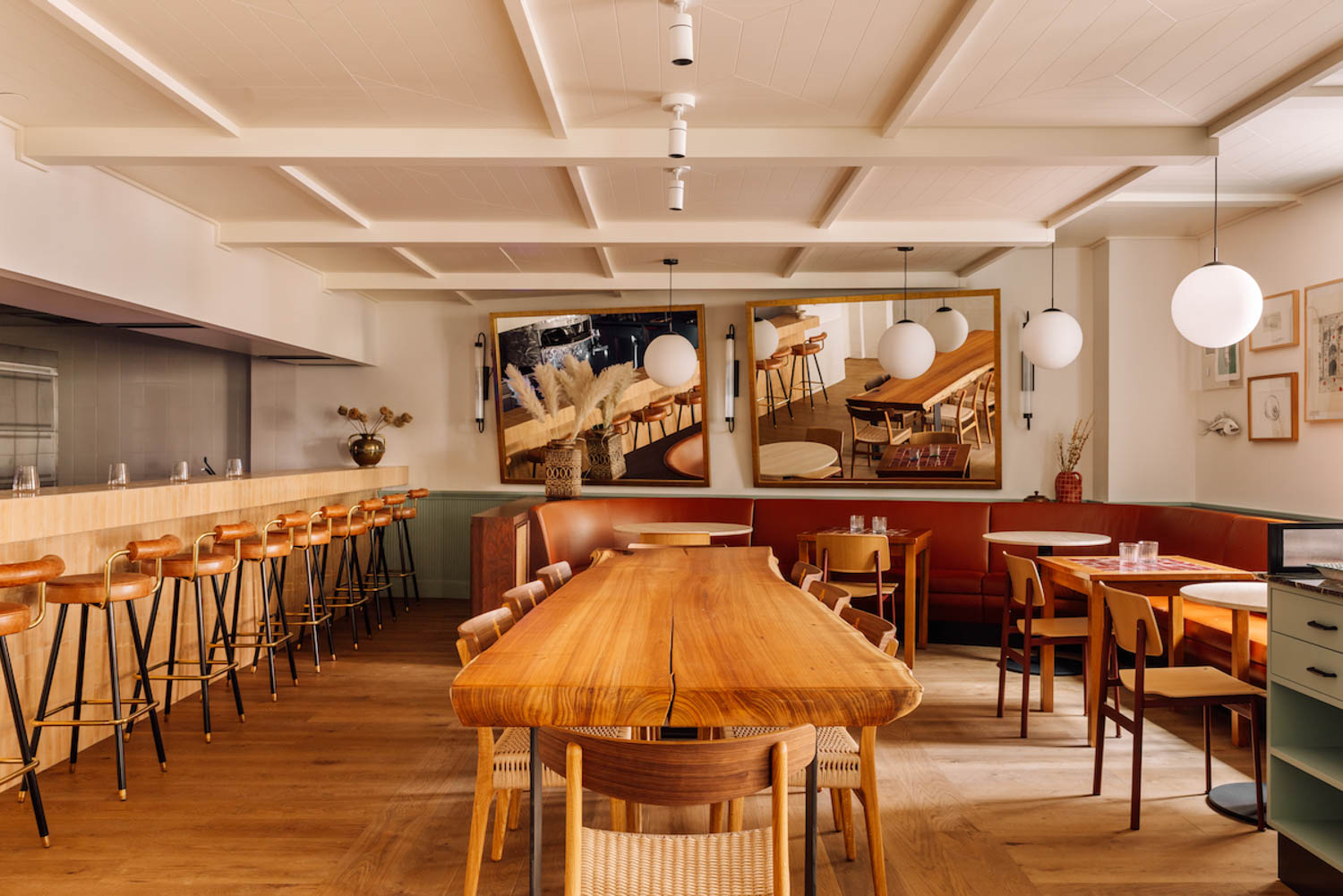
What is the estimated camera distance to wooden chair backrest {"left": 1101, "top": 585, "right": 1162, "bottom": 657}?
290cm

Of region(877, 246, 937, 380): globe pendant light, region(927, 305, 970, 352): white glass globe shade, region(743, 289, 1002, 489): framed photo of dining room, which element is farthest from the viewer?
region(743, 289, 1002, 489): framed photo of dining room

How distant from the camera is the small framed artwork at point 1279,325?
485cm

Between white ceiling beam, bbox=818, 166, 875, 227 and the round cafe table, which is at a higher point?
white ceiling beam, bbox=818, 166, 875, 227

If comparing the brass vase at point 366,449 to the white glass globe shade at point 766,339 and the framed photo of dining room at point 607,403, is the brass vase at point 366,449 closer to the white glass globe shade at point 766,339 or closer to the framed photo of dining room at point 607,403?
the framed photo of dining room at point 607,403

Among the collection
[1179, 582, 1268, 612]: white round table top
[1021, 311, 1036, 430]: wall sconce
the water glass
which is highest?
[1021, 311, 1036, 430]: wall sconce

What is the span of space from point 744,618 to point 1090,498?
5040mm

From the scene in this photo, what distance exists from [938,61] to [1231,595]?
2065 mm

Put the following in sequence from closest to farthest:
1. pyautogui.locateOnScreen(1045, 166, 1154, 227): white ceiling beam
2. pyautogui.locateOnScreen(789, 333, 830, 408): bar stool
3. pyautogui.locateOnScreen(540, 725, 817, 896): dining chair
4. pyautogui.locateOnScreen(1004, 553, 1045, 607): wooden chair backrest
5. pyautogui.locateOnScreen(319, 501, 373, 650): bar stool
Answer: pyautogui.locateOnScreen(540, 725, 817, 896): dining chair, pyautogui.locateOnScreen(1004, 553, 1045, 607): wooden chair backrest, pyautogui.locateOnScreen(1045, 166, 1154, 227): white ceiling beam, pyautogui.locateOnScreen(319, 501, 373, 650): bar stool, pyautogui.locateOnScreen(789, 333, 830, 408): bar stool

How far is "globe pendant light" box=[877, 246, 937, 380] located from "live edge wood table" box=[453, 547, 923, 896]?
3.38 meters

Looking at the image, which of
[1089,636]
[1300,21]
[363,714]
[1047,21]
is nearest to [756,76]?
[1047,21]

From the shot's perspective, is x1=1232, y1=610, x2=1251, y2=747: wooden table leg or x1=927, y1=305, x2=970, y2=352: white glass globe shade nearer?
x1=1232, y1=610, x2=1251, y2=747: wooden table leg

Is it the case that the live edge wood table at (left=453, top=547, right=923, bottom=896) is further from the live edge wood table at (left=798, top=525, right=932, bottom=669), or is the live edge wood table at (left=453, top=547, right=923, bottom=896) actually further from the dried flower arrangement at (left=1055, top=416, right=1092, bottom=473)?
the dried flower arrangement at (left=1055, top=416, right=1092, bottom=473)

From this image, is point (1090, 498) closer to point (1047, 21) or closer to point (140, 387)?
point (1047, 21)

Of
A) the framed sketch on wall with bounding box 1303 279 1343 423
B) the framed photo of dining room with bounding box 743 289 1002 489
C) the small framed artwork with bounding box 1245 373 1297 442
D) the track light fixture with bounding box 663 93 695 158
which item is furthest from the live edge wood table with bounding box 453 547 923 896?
the framed photo of dining room with bounding box 743 289 1002 489
